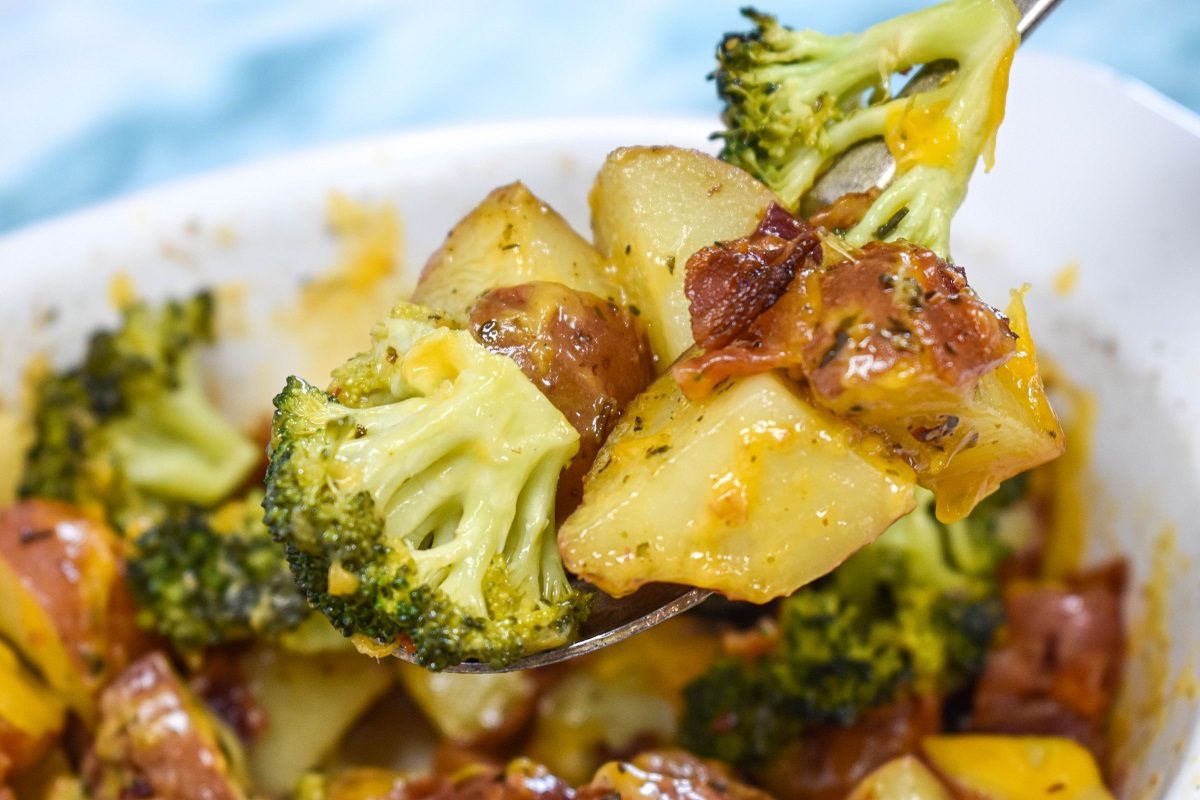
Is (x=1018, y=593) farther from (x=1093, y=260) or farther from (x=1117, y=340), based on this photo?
(x=1093, y=260)

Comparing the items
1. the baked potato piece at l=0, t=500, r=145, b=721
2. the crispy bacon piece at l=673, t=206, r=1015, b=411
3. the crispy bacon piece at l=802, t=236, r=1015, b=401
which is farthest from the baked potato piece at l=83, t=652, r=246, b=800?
the crispy bacon piece at l=802, t=236, r=1015, b=401

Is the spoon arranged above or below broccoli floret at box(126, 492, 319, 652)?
above

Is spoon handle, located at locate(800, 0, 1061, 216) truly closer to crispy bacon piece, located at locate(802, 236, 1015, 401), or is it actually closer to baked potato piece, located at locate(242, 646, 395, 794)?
crispy bacon piece, located at locate(802, 236, 1015, 401)

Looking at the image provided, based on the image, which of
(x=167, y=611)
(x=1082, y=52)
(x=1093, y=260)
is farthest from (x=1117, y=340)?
(x=167, y=611)

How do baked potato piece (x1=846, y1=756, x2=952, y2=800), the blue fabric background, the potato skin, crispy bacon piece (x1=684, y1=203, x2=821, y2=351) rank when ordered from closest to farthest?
crispy bacon piece (x1=684, y1=203, x2=821, y2=351) < the potato skin < baked potato piece (x1=846, y1=756, x2=952, y2=800) < the blue fabric background

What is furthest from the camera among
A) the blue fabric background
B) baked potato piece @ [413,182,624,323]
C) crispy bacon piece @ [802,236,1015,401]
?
the blue fabric background

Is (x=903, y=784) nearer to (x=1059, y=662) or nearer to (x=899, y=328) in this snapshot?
(x=1059, y=662)

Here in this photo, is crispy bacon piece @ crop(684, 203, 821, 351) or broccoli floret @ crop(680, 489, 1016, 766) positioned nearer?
crispy bacon piece @ crop(684, 203, 821, 351)
